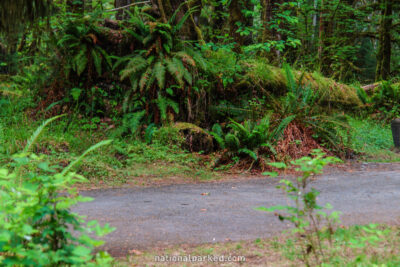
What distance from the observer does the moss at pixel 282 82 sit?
11.0 meters

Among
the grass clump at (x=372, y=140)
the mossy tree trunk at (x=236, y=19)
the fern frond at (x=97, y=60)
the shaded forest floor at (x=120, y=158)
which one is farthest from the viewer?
the mossy tree trunk at (x=236, y=19)

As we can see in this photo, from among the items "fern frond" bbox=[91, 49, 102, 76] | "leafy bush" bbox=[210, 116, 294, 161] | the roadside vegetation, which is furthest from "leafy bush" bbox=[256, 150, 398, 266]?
"fern frond" bbox=[91, 49, 102, 76]

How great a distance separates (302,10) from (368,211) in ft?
55.7

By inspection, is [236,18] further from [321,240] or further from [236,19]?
[321,240]

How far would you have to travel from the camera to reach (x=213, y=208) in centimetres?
517

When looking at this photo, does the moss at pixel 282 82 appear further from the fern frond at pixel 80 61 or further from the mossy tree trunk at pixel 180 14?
the fern frond at pixel 80 61

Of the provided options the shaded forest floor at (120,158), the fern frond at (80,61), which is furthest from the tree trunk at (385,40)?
the fern frond at (80,61)

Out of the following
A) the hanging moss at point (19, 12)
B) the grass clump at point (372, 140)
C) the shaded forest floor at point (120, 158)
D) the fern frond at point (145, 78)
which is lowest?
the grass clump at point (372, 140)

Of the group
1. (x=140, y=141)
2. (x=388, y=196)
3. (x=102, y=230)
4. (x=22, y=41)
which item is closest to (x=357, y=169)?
(x=388, y=196)

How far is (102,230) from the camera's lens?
7.28ft

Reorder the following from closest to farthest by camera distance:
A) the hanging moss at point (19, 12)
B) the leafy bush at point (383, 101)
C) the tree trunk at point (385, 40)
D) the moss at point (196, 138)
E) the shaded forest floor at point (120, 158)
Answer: the shaded forest floor at point (120, 158), the hanging moss at point (19, 12), the moss at point (196, 138), the leafy bush at point (383, 101), the tree trunk at point (385, 40)

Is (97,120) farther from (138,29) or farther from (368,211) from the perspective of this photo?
(368,211)

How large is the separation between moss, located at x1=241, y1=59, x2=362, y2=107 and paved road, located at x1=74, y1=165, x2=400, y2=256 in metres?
4.40

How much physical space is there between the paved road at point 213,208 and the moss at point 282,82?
14.4ft
